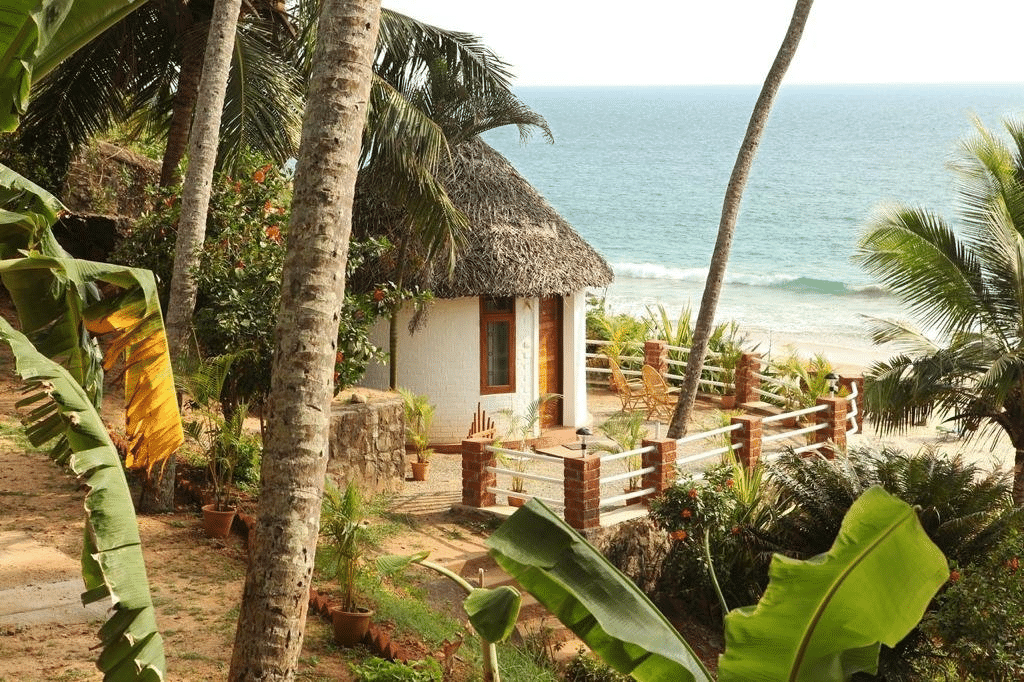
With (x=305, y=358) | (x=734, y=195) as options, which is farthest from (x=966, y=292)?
(x=305, y=358)

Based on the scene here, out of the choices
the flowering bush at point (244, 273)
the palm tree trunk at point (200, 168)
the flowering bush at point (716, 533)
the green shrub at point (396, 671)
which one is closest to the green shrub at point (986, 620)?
the flowering bush at point (716, 533)

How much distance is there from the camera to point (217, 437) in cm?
988

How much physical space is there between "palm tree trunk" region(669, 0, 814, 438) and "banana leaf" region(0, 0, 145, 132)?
7681mm

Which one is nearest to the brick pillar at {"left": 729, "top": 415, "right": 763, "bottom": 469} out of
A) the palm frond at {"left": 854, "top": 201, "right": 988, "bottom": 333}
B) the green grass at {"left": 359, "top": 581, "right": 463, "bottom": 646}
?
the palm frond at {"left": 854, "top": 201, "right": 988, "bottom": 333}

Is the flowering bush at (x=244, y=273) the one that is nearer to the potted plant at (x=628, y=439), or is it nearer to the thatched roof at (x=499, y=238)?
the potted plant at (x=628, y=439)

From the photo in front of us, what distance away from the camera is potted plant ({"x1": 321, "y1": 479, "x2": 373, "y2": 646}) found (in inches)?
297

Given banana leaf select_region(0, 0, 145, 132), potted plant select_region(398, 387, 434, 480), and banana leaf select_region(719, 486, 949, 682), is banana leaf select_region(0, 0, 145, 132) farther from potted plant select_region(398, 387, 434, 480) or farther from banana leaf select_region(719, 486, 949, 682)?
potted plant select_region(398, 387, 434, 480)

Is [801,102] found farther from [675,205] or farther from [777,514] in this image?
[777,514]

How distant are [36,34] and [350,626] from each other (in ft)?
14.2

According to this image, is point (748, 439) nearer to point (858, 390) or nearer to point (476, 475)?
point (476, 475)

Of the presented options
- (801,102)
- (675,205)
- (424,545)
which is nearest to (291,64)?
(424,545)

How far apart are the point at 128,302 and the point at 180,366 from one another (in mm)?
4425

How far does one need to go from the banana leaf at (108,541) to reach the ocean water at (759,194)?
20.9m

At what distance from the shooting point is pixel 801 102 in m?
154
